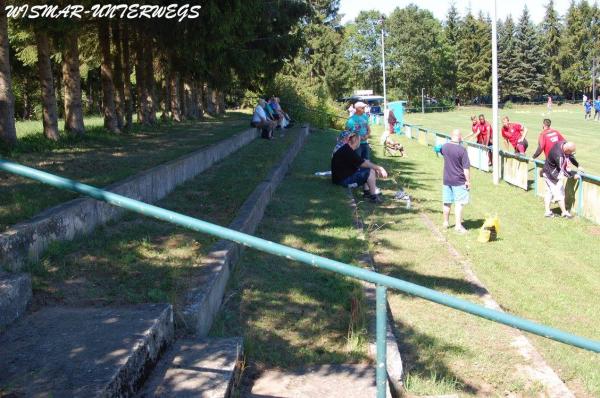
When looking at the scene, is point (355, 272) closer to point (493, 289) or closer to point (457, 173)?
point (493, 289)

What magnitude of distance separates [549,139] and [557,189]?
1.40 meters

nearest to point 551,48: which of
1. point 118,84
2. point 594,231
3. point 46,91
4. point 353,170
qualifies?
point 118,84

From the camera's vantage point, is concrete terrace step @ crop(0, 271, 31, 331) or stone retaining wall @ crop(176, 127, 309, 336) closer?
concrete terrace step @ crop(0, 271, 31, 331)

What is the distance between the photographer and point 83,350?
3.49 m

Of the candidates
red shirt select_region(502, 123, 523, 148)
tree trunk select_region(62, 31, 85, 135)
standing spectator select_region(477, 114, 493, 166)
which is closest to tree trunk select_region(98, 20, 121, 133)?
tree trunk select_region(62, 31, 85, 135)

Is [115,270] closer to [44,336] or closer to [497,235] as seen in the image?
[44,336]

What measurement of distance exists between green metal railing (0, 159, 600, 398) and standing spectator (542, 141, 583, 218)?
37.0 ft

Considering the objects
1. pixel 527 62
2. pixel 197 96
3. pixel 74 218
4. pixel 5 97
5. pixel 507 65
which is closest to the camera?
pixel 74 218

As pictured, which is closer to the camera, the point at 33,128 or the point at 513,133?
the point at 33,128

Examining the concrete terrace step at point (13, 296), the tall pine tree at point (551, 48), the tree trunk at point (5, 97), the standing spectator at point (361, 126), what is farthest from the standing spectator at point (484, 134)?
the tall pine tree at point (551, 48)

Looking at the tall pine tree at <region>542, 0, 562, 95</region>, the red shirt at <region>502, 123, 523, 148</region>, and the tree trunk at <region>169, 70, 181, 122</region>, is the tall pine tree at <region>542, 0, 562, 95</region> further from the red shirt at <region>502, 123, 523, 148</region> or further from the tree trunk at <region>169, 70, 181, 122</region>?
the tree trunk at <region>169, 70, 181, 122</region>

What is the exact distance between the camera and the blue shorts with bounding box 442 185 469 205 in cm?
1075

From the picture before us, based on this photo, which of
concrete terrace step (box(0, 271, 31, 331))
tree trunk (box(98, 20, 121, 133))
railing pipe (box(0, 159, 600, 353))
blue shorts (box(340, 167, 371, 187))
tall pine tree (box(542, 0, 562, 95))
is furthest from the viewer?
tall pine tree (box(542, 0, 562, 95))

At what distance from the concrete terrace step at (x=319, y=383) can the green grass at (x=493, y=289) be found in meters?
0.46
